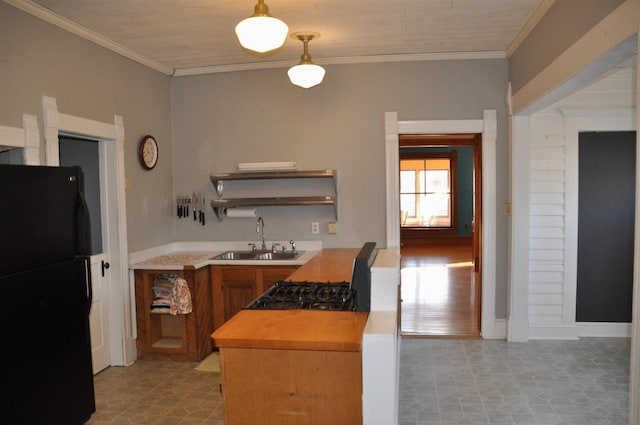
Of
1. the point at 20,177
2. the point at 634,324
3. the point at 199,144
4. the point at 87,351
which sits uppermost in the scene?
the point at 199,144

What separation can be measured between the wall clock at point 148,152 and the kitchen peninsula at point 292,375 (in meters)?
2.69

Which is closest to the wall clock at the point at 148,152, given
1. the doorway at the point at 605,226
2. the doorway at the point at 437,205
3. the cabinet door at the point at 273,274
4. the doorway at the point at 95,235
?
the doorway at the point at 95,235

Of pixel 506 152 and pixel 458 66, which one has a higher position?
pixel 458 66

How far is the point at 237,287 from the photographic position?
14.0 ft

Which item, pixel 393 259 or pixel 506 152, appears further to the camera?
pixel 506 152

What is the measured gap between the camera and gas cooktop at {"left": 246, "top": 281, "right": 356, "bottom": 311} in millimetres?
2475

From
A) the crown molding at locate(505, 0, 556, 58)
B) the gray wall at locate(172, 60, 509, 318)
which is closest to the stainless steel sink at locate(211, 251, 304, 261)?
Result: the gray wall at locate(172, 60, 509, 318)

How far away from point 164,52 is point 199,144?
0.95m

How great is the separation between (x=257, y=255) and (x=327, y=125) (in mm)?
1402

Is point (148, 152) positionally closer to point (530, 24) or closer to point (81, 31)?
point (81, 31)

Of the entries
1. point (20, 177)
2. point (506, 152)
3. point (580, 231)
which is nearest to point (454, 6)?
point (506, 152)

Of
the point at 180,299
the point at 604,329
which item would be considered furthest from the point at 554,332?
the point at 180,299

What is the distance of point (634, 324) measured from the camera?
1.92m

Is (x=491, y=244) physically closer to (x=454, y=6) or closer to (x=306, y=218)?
(x=306, y=218)
